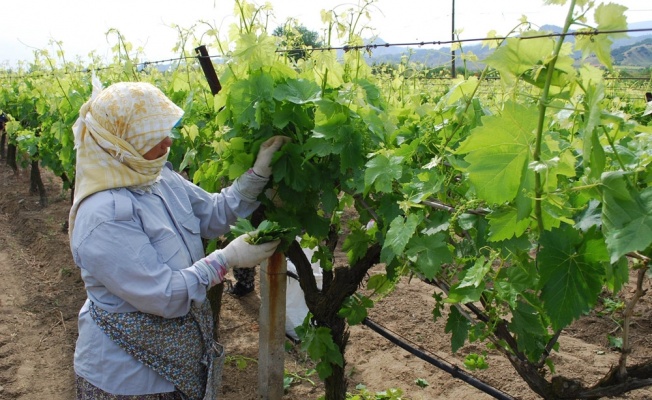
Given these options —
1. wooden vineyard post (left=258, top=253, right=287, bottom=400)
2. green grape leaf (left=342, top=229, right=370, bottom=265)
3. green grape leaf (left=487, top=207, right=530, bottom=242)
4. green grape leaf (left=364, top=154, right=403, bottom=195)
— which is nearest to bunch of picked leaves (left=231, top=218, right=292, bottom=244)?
green grape leaf (left=342, top=229, right=370, bottom=265)

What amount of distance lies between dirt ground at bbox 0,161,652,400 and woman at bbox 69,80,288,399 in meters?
1.68

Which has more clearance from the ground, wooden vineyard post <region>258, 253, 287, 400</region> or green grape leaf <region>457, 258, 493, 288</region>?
green grape leaf <region>457, 258, 493, 288</region>

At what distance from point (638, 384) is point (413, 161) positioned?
0.98m

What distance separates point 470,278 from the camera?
58.3 inches

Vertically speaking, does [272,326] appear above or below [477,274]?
below

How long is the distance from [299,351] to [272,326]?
12.5 inches

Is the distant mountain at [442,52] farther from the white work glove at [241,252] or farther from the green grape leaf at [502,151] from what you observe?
the white work glove at [241,252]

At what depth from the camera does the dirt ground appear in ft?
13.3

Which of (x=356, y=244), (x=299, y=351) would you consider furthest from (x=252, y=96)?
(x=299, y=351)

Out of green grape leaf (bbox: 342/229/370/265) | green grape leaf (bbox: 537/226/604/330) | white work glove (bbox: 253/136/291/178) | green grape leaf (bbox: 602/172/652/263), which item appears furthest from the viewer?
green grape leaf (bbox: 342/229/370/265)

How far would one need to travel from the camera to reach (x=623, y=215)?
1063 millimetres

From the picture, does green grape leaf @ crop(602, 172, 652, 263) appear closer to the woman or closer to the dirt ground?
the woman

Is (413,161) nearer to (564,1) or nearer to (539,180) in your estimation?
(539,180)

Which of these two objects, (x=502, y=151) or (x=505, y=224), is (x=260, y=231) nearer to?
(x=505, y=224)
